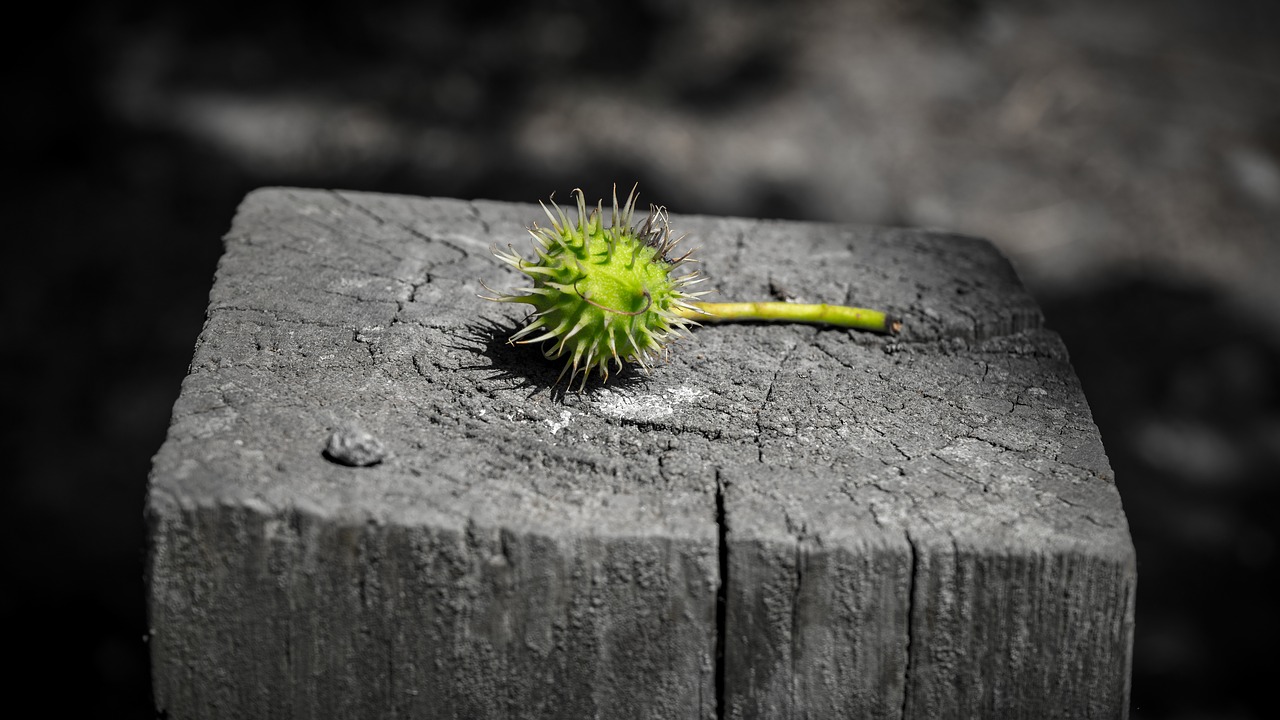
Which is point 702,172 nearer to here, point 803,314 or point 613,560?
point 803,314

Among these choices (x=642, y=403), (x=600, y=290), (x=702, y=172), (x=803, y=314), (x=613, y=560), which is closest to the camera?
(x=613, y=560)

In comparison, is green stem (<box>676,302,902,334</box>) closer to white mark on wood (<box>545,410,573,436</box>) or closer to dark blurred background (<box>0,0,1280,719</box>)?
white mark on wood (<box>545,410,573,436</box>)

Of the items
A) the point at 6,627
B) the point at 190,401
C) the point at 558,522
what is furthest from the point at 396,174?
the point at 558,522

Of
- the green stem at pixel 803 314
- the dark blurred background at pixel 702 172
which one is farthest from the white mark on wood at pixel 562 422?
the dark blurred background at pixel 702 172

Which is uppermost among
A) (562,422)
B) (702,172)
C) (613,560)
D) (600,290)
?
(702,172)

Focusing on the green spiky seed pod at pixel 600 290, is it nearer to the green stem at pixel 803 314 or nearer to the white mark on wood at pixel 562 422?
the white mark on wood at pixel 562 422

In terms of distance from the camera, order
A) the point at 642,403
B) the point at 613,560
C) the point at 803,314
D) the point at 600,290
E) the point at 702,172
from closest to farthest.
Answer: the point at 613,560, the point at 600,290, the point at 642,403, the point at 803,314, the point at 702,172

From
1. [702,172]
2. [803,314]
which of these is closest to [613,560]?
[803,314]

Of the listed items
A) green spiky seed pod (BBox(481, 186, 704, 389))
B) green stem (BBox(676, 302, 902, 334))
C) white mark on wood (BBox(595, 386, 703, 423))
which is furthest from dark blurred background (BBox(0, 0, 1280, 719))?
green spiky seed pod (BBox(481, 186, 704, 389))
